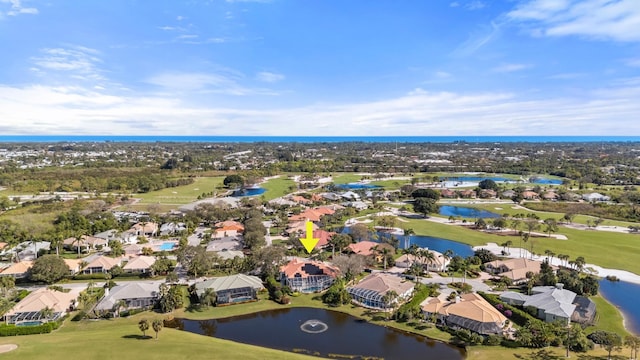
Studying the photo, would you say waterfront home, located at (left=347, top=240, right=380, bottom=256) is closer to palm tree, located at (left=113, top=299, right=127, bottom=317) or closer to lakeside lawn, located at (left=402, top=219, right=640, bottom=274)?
lakeside lawn, located at (left=402, top=219, right=640, bottom=274)

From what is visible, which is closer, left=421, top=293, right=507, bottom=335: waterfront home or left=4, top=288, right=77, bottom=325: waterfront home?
left=421, top=293, right=507, bottom=335: waterfront home

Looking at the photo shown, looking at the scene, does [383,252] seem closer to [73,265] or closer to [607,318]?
[607,318]

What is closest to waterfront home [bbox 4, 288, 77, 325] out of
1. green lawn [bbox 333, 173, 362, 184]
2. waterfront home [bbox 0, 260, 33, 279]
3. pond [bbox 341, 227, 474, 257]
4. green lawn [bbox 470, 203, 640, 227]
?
waterfront home [bbox 0, 260, 33, 279]

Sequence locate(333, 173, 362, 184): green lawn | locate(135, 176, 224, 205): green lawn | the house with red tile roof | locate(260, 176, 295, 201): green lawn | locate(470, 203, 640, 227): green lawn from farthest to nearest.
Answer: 1. locate(333, 173, 362, 184): green lawn
2. locate(260, 176, 295, 201): green lawn
3. locate(135, 176, 224, 205): green lawn
4. locate(470, 203, 640, 227): green lawn
5. the house with red tile roof

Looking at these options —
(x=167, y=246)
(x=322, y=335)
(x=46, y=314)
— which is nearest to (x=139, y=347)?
(x=46, y=314)

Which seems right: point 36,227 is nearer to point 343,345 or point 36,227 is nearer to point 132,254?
point 132,254

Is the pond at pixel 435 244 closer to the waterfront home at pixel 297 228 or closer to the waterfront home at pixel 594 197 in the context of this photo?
the waterfront home at pixel 297 228

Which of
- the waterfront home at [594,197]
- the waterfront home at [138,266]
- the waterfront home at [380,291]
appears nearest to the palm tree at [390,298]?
the waterfront home at [380,291]
